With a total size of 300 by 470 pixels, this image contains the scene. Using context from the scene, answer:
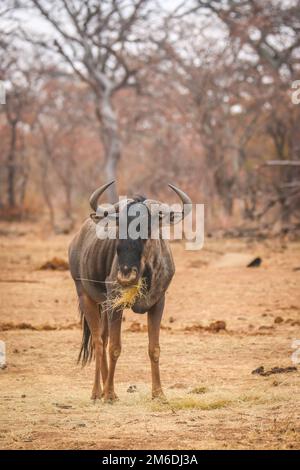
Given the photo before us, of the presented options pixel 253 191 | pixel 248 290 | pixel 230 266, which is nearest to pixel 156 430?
pixel 248 290

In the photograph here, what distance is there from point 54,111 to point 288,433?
114 ft

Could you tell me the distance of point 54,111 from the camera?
39250 millimetres

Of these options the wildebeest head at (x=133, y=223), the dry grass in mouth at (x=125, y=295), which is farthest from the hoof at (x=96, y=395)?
the wildebeest head at (x=133, y=223)

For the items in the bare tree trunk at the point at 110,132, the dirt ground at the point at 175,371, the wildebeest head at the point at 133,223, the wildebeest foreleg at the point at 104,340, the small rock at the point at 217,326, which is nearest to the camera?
the dirt ground at the point at 175,371

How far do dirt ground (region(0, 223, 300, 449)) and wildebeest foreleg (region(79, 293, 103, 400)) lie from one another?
0.14 m

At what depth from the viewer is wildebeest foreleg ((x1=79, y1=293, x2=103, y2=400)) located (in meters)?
7.20

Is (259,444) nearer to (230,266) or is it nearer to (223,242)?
(230,266)

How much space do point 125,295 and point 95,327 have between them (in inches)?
43.4

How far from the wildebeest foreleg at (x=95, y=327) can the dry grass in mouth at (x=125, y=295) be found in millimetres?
569

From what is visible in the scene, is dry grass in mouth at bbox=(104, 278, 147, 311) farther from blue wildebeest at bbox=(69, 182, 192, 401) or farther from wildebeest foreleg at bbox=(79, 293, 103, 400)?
wildebeest foreleg at bbox=(79, 293, 103, 400)

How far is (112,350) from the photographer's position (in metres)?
7.08

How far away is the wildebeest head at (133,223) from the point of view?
6.49 meters

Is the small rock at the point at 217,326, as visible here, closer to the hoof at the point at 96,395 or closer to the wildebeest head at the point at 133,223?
the hoof at the point at 96,395

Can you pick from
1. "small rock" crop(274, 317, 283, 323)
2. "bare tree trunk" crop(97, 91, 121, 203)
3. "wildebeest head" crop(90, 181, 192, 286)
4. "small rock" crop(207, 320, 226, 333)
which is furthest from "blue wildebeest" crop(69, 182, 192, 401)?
"bare tree trunk" crop(97, 91, 121, 203)
